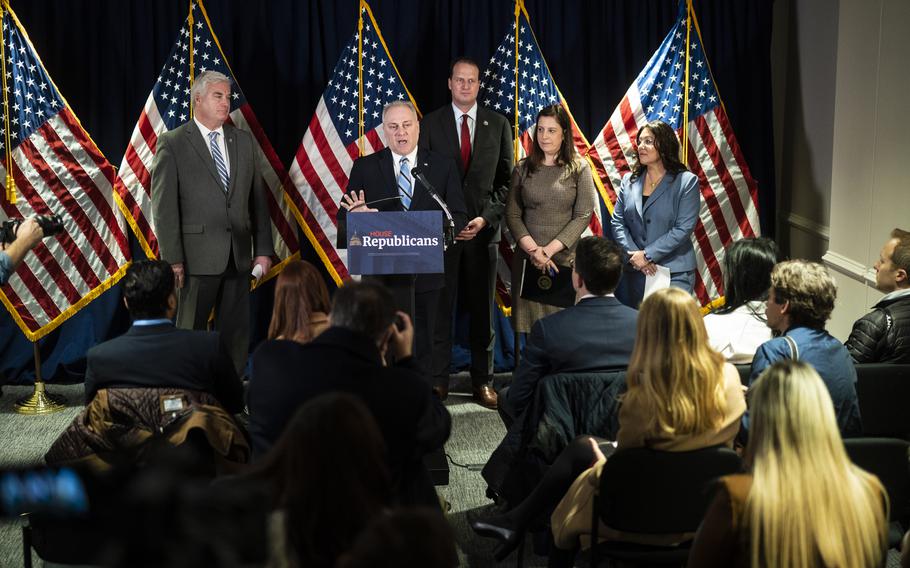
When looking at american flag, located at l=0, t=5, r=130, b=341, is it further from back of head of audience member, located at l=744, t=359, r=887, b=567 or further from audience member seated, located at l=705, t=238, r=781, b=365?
back of head of audience member, located at l=744, t=359, r=887, b=567

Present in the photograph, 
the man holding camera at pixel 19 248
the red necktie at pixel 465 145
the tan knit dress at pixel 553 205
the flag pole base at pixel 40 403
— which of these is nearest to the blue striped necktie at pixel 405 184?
the red necktie at pixel 465 145

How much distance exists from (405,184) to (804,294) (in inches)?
104

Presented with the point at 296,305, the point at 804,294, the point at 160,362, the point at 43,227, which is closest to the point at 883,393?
the point at 804,294

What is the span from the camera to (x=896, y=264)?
3.93 meters

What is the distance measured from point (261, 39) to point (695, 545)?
516 cm

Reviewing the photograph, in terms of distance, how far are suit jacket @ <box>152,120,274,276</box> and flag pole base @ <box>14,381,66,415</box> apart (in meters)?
1.16

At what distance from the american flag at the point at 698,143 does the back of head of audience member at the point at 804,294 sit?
124 inches

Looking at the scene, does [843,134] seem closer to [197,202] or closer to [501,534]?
[501,534]

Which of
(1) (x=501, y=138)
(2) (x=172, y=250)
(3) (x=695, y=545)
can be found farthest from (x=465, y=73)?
(3) (x=695, y=545)

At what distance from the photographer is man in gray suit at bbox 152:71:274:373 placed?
578 centimetres

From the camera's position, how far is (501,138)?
6156mm

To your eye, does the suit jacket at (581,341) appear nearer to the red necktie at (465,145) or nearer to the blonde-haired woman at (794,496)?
the blonde-haired woman at (794,496)

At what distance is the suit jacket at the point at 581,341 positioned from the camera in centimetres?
364

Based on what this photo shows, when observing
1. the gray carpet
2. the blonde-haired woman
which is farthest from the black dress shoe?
the blonde-haired woman
